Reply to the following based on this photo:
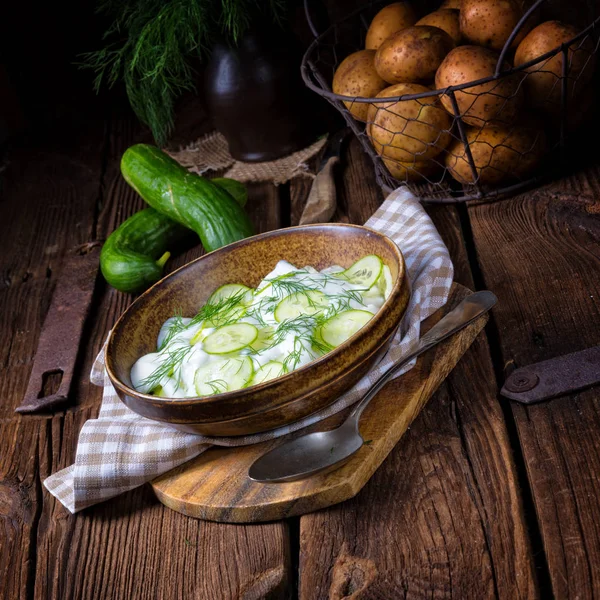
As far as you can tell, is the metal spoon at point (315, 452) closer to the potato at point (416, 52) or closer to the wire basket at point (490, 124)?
the wire basket at point (490, 124)

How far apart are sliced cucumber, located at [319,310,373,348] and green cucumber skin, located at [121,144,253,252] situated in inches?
24.6

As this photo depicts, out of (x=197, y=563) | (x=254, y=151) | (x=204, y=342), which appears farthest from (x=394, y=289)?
(x=254, y=151)

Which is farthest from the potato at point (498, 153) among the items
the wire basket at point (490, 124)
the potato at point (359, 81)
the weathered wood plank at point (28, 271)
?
the weathered wood plank at point (28, 271)

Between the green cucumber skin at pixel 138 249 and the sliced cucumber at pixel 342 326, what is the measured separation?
0.70 meters

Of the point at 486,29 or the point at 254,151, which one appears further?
the point at 254,151

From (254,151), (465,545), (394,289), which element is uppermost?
(394,289)

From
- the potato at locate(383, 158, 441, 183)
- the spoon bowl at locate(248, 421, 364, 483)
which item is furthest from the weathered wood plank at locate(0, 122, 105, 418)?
the potato at locate(383, 158, 441, 183)

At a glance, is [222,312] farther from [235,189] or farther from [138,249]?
[235,189]

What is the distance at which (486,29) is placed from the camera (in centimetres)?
173

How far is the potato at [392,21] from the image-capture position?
75.8 inches

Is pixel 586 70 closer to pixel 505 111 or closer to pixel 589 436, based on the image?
pixel 505 111

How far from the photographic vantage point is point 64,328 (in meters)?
1.80

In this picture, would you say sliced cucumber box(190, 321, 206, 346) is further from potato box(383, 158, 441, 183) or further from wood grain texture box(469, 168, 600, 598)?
potato box(383, 158, 441, 183)

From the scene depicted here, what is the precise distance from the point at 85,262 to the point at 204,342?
873 mm
